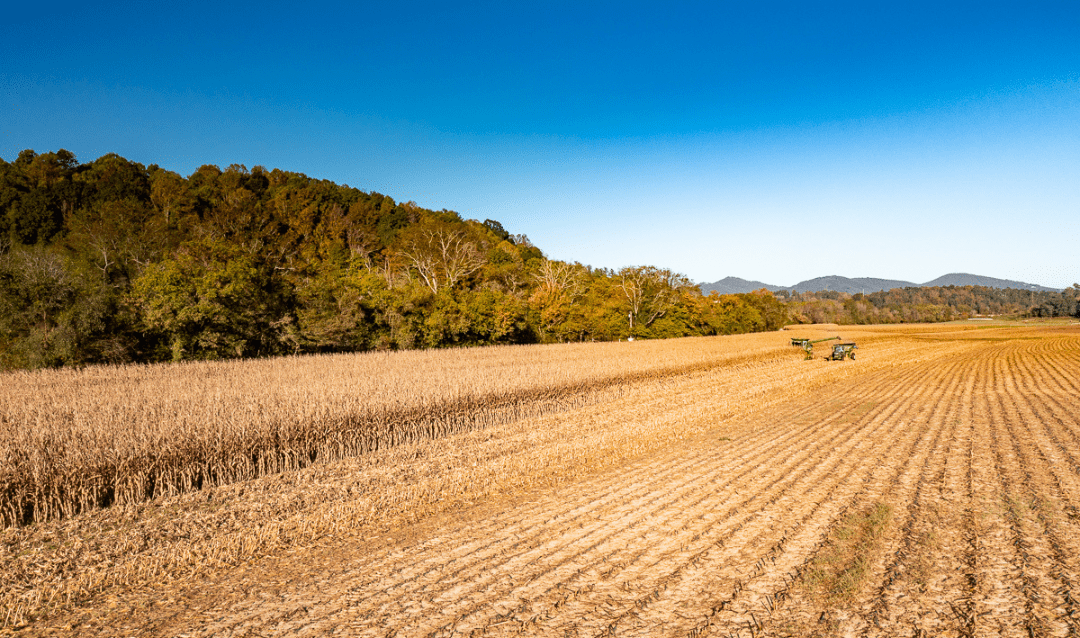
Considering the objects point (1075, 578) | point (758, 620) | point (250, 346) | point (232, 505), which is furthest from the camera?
point (250, 346)

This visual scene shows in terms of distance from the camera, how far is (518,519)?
6461mm

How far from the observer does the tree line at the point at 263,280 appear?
23.3 meters

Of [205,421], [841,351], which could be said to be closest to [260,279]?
[205,421]

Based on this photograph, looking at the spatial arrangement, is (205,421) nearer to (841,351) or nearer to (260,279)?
(260,279)

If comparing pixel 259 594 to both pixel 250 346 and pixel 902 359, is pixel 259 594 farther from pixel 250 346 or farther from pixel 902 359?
pixel 902 359

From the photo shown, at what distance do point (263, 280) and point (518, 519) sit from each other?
32.0 meters

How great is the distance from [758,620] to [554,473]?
480 cm

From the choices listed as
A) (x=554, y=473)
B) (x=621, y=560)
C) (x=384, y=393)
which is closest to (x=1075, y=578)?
(x=621, y=560)

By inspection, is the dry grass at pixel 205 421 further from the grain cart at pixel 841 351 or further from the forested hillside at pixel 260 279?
the grain cart at pixel 841 351

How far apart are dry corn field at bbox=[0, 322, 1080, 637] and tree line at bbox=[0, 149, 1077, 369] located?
12201 millimetres

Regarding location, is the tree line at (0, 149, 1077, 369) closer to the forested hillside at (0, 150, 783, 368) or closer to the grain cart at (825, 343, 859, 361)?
the forested hillside at (0, 150, 783, 368)

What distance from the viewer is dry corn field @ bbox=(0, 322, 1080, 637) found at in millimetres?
4266

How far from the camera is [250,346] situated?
30.4 m

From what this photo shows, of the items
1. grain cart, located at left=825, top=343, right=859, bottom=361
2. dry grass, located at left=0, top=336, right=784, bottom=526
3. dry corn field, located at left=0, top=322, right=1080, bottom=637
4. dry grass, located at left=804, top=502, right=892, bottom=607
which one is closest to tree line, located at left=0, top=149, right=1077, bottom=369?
dry grass, located at left=0, top=336, right=784, bottom=526
